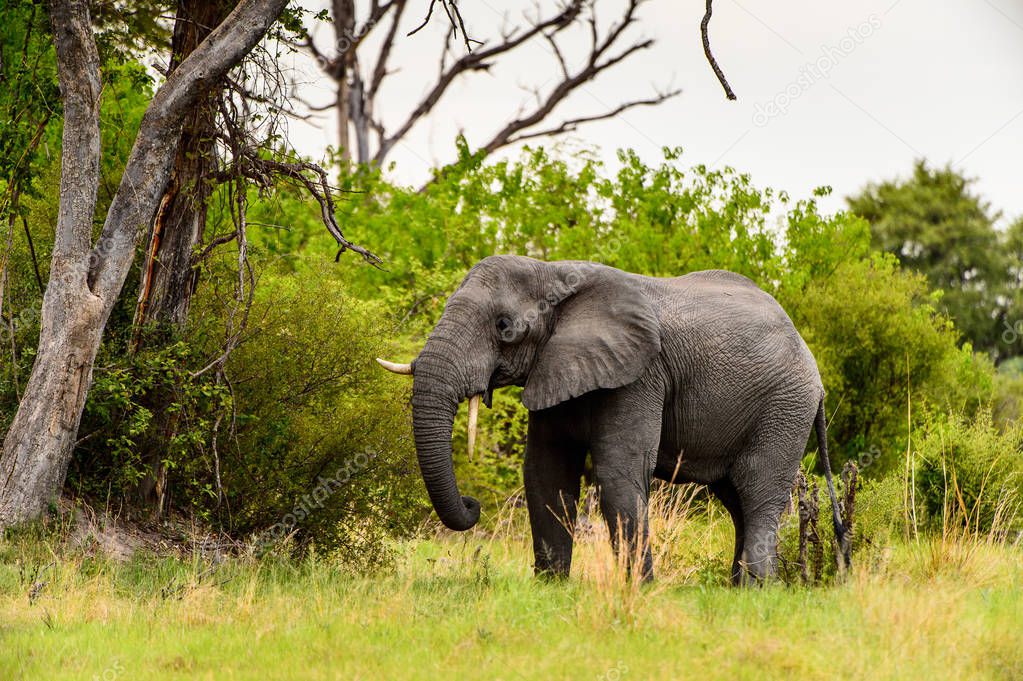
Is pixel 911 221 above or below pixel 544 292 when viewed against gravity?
above

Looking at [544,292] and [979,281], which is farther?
[979,281]

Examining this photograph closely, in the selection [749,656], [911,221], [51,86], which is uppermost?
[911,221]

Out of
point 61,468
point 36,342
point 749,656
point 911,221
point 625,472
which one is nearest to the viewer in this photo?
point 749,656

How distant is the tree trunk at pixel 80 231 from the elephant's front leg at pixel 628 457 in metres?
4.50

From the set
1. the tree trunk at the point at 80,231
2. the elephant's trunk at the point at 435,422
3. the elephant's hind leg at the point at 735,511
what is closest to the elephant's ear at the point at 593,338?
the elephant's trunk at the point at 435,422

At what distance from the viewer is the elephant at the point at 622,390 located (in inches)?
392

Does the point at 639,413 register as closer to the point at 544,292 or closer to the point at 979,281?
the point at 544,292

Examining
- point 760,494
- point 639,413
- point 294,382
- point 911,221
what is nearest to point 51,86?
point 294,382

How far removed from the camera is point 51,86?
42.9 feet

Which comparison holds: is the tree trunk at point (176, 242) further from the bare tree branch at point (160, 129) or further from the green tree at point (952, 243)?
the green tree at point (952, 243)

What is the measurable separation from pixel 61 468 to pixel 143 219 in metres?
2.32

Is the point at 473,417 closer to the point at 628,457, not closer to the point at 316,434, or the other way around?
the point at 628,457

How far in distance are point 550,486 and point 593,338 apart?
1.43 meters

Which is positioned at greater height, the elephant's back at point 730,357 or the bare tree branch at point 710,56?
the bare tree branch at point 710,56
